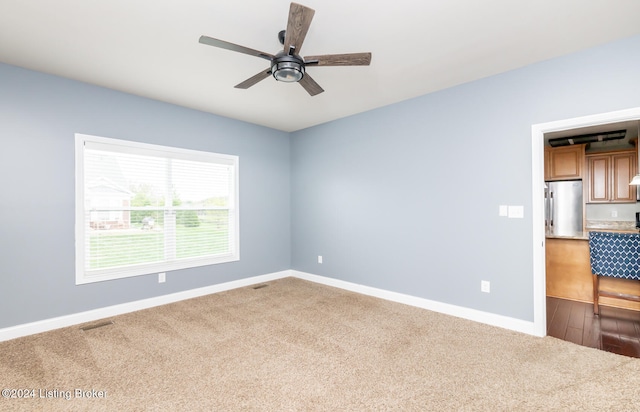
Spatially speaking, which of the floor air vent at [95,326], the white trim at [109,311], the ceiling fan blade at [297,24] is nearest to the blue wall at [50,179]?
the white trim at [109,311]

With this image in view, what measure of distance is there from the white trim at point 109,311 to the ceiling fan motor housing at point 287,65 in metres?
3.24

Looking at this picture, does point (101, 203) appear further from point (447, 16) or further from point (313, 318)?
point (447, 16)

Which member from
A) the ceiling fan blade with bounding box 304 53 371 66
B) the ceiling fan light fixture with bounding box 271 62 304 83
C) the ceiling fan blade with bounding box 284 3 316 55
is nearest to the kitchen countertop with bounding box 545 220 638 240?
the ceiling fan blade with bounding box 304 53 371 66

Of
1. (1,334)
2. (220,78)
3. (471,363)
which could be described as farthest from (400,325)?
(1,334)

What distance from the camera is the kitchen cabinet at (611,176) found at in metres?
5.00

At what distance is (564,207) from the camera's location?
504 cm

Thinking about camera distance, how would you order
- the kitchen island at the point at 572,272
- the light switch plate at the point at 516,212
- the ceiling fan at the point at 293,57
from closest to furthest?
the ceiling fan at the point at 293,57 < the light switch plate at the point at 516,212 < the kitchen island at the point at 572,272

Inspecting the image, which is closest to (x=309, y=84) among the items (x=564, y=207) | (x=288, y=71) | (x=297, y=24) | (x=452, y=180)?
(x=288, y=71)

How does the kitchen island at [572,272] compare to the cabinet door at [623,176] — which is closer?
the kitchen island at [572,272]

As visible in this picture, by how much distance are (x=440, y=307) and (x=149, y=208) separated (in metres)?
3.85

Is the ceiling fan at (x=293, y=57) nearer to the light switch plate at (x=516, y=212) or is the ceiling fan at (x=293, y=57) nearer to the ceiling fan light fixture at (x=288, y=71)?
the ceiling fan light fixture at (x=288, y=71)

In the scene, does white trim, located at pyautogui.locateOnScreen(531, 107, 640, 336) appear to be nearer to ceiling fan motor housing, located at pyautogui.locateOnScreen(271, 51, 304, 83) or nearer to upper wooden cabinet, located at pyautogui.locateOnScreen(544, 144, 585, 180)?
ceiling fan motor housing, located at pyautogui.locateOnScreen(271, 51, 304, 83)

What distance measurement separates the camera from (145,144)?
3.78 m

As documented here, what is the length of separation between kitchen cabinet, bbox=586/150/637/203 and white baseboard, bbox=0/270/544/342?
3824 millimetres
